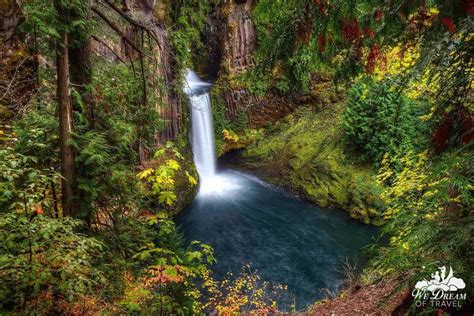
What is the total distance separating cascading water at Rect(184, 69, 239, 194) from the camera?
18.1 meters

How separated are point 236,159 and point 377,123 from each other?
851 cm

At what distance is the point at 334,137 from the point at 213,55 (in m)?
9.59

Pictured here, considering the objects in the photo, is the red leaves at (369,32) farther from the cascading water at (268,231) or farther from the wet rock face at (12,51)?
the wet rock face at (12,51)

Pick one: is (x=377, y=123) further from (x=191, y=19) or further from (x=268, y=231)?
(x=191, y=19)

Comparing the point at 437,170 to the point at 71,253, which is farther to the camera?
the point at 71,253

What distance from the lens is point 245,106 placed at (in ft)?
70.4

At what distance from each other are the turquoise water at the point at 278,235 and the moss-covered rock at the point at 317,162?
65cm

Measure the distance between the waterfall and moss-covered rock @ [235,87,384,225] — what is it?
2150 millimetres

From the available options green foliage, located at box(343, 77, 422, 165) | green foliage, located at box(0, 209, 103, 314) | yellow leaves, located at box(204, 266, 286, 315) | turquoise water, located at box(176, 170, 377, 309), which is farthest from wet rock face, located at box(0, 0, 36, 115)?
green foliage, located at box(343, 77, 422, 165)

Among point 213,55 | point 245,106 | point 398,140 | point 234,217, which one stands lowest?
point 234,217

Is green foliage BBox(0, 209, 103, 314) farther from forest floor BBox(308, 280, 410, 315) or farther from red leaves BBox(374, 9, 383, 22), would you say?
forest floor BBox(308, 280, 410, 315)

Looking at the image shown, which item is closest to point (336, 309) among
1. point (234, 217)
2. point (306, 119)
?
point (234, 217)

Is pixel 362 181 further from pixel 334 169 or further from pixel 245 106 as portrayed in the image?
pixel 245 106

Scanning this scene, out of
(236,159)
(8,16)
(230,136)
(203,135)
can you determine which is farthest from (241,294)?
(230,136)
